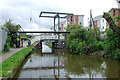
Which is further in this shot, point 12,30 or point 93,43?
point 12,30

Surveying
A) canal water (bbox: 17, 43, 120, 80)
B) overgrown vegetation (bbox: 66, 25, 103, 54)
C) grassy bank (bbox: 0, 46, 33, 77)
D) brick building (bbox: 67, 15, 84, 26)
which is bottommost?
canal water (bbox: 17, 43, 120, 80)

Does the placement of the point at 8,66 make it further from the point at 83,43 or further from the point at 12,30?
the point at 12,30

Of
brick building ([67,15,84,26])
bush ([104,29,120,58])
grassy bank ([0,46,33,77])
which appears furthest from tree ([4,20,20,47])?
brick building ([67,15,84,26])

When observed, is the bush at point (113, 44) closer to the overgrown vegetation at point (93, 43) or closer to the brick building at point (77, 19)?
the overgrown vegetation at point (93, 43)

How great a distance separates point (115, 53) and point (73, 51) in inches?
280

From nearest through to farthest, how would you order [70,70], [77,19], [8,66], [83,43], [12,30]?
[8,66]
[70,70]
[83,43]
[12,30]
[77,19]

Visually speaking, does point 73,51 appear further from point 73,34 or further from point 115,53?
point 115,53

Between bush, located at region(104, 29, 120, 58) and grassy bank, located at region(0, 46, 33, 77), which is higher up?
bush, located at region(104, 29, 120, 58)

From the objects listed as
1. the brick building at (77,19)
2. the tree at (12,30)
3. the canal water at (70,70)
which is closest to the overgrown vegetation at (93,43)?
the canal water at (70,70)

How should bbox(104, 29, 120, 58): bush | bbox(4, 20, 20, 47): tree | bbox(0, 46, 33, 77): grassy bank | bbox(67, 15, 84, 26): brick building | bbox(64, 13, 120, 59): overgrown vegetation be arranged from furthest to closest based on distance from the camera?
bbox(67, 15, 84, 26): brick building
bbox(4, 20, 20, 47): tree
bbox(64, 13, 120, 59): overgrown vegetation
bbox(104, 29, 120, 58): bush
bbox(0, 46, 33, 77): grassy bank

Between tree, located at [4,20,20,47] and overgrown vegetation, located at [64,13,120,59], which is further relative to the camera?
tree, located at [4,20,20,47]

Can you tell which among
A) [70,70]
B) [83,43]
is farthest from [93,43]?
[70,70]

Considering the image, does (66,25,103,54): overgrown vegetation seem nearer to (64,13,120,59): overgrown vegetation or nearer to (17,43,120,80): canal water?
(64,13,120,59): overgrown vegetation

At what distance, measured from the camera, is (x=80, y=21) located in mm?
42750
